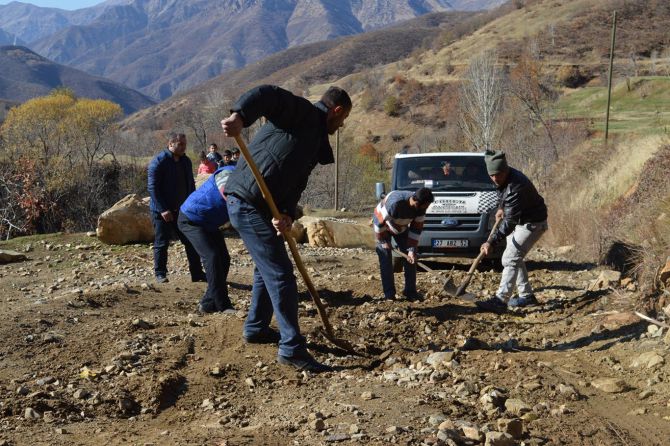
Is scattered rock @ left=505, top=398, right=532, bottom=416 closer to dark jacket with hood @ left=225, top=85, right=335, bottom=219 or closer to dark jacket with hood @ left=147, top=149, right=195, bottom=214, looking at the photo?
dark jacket with hood @ left=225, top=85, right=335, bottom=219

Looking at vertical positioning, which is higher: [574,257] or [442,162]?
[442,162]

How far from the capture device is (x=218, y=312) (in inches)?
277

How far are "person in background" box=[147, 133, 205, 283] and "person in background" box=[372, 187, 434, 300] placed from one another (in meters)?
2.23

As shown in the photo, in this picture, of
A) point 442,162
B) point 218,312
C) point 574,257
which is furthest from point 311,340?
point 574,257

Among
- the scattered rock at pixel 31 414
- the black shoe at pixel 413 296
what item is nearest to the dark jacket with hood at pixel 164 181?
the black shoe at pixel 413 296

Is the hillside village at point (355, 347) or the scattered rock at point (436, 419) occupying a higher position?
the scattered rock at point (436, 419)

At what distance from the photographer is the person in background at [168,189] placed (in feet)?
28.6

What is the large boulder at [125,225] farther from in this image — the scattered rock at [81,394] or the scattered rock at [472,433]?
the scattered rock at [472,433]

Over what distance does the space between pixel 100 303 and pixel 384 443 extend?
14.8 feet

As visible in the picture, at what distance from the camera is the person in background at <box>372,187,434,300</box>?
763 cm

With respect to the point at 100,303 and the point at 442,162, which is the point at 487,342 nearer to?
the point at 100,303

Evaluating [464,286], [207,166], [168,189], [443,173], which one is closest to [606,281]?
[464,286]

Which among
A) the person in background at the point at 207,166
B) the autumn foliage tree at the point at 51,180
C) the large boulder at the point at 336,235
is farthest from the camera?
the autumn foliage tree at the point at 51,180

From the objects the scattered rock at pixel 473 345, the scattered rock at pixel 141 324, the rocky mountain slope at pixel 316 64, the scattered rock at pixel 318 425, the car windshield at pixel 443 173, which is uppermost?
the rocky mountain slope at pixel 316 64
